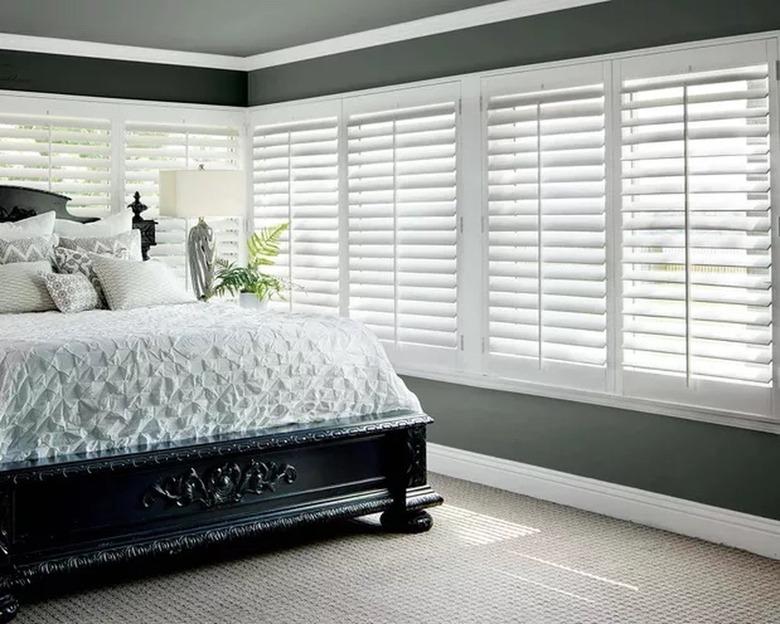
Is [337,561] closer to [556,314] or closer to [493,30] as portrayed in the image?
[556,314]

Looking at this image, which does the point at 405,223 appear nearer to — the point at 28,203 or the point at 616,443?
the point at 616,443

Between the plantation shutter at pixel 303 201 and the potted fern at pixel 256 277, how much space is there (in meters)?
0.06

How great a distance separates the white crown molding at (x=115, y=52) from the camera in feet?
19.3

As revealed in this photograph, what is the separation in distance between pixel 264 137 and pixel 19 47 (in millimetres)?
1535

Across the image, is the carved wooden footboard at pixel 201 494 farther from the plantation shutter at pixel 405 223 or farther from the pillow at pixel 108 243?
the pillow at pixel 108 243

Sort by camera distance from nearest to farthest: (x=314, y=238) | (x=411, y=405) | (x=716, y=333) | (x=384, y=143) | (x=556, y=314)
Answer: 1. (x=716, y=333)
2. (x=411, y=405)
3. (x=556, y=314)
4. (x=384, y=143)
5. (x=314, y=238)

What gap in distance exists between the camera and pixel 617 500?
470 cm

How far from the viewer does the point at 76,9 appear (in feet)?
17.0

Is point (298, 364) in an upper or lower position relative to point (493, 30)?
lower

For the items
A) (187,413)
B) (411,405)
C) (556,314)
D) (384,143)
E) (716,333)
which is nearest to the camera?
(187,413)

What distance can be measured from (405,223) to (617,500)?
1876 millimetres

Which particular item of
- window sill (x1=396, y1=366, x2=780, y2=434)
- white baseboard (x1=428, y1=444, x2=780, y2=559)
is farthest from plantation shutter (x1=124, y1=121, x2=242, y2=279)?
white baseboard (x1=428, y1=444, x2=780, y2=559)

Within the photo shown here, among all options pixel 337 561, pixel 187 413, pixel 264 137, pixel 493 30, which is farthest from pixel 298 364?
pixel 264 137

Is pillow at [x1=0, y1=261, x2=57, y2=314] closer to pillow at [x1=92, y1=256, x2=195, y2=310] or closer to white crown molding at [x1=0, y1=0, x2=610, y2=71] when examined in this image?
pillow at [x1=92, y1=256, x2=195, y2=310]
